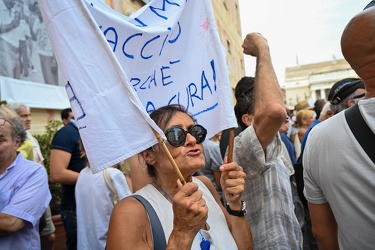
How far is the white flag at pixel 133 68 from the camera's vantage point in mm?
1533

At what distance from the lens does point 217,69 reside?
193 centimetres

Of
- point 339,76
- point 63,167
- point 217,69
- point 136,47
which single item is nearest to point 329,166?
point 217,69

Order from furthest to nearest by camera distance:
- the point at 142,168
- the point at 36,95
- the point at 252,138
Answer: the point at 36,95
the point at 142,168
the point at 252,138

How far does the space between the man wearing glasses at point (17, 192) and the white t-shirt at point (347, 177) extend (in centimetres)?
188

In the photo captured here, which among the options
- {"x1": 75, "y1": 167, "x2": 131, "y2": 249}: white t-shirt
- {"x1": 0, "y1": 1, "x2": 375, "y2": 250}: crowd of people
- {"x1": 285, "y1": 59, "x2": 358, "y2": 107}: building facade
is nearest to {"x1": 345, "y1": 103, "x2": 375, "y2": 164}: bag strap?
{"x1": 0, "y1": 1, "x2": 375, "y2": 250}: crowd of people

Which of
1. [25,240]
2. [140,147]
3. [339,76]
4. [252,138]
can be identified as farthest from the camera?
[339,76]

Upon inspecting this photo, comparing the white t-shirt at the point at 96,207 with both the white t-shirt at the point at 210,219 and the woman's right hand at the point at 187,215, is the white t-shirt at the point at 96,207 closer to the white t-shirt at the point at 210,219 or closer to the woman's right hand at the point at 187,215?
the white t-shirt at the point at 210,219

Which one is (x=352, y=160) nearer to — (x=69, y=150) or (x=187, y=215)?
(x=187, y=215)

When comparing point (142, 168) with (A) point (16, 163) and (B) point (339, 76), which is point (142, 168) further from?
(B) point (339, 76)

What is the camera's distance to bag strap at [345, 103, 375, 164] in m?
1.45

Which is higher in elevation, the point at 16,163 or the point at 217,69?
the point at 217,69

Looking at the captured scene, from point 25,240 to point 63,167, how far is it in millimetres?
1063

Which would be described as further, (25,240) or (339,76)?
(339,76)

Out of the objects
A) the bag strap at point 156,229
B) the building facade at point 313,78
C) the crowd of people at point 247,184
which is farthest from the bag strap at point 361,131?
the building facade at point 313,78
